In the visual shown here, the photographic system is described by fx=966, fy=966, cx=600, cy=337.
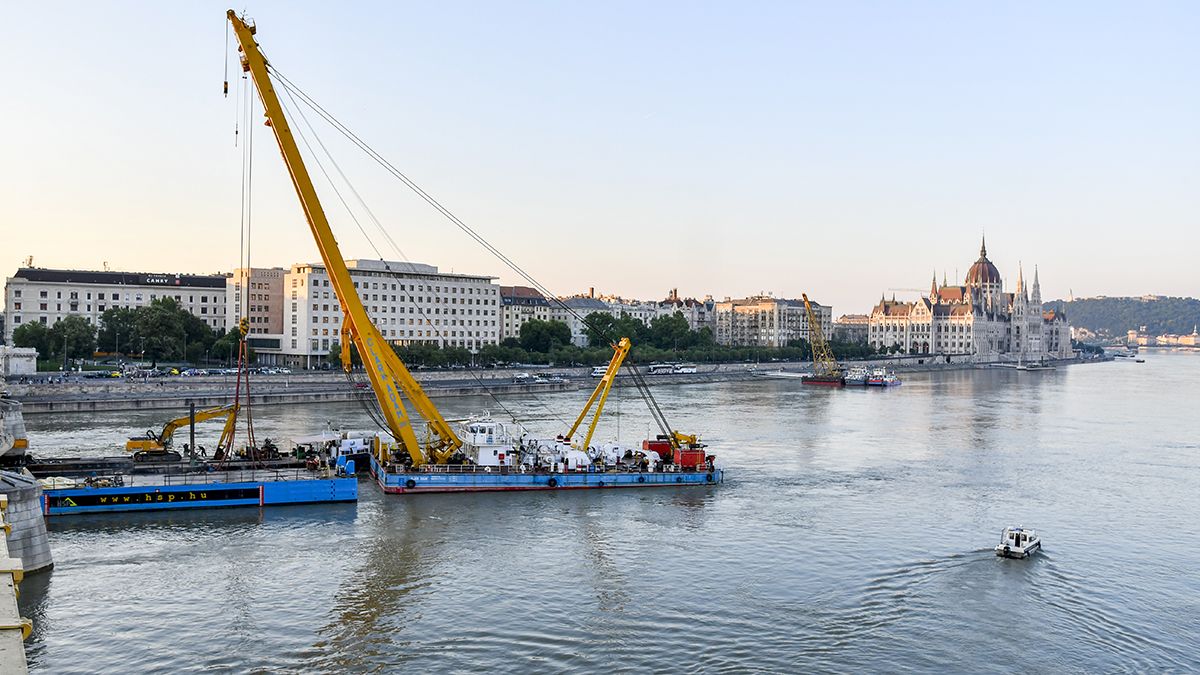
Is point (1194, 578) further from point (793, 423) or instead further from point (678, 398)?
point (678, 398)

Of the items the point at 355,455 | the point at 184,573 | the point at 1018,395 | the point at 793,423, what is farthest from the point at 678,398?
the point at 184,573

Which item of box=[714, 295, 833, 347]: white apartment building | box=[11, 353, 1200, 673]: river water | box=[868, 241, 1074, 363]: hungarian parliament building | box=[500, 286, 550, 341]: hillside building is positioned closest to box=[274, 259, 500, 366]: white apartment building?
box=[500, 286, 550, 341]: hillside building

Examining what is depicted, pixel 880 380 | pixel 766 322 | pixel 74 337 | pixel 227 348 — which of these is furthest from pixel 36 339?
pixel 766 322

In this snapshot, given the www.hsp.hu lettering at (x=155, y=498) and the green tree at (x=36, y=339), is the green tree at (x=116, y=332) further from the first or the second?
the www.hsp.hu lettering at (x=155, y=498)

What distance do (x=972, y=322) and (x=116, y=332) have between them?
137m

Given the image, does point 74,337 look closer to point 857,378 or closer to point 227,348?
point 227,348

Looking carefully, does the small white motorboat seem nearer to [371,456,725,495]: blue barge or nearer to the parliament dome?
[371,456,725,495]: blue barge

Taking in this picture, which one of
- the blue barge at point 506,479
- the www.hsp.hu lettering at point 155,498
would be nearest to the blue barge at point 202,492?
the www.hsp.hu lettering at point 155,498

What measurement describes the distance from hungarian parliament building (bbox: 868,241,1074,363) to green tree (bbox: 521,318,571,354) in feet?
264

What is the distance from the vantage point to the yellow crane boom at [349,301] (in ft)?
91.5

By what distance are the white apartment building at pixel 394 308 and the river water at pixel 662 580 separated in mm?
49569

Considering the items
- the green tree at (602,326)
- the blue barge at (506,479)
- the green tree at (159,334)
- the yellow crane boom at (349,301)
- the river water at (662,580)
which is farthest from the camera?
the green tree at (602,326)

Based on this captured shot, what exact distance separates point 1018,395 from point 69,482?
2977 inches

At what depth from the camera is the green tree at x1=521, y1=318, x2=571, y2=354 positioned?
99.5 m
